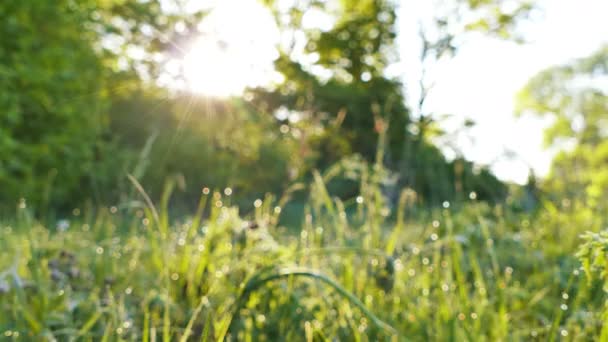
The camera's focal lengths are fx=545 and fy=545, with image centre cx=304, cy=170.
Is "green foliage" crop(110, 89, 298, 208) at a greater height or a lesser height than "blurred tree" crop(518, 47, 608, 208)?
lesser

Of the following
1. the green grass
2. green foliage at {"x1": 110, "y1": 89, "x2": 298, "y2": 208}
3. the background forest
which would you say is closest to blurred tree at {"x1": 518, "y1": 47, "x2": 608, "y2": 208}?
the background forest

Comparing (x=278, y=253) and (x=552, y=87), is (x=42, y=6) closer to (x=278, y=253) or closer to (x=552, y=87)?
(x=278, y=253)

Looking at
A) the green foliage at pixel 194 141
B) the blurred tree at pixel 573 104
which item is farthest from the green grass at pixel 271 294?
the blurred tree at pixel 573 104

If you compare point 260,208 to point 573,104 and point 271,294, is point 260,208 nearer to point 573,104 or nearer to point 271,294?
point 271,294

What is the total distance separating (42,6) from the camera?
6.89 m

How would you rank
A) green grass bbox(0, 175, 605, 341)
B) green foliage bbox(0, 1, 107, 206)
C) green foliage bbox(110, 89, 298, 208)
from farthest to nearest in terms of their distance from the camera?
green foliage bbox(110, 89, 298, 208), green foliage bbox(0, 1, 107, 206), green grass bbox(0, 175, 605, 341)

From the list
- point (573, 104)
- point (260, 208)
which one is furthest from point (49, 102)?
point (573, 104)

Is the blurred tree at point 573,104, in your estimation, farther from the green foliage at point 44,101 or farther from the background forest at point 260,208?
the green foliage at point 44,101

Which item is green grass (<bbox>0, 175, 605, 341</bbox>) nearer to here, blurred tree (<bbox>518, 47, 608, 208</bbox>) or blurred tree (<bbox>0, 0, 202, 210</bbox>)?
blurred tree (<bbox>0, 0, 202, 210</bbox>)

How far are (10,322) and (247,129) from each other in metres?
7.13

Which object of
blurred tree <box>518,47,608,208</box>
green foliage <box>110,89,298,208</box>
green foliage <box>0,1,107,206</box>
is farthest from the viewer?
blurred tree <box>518,47,608,208</box>

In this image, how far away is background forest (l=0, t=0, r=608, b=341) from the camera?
6.01 ft

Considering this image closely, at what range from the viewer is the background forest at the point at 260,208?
6.01 ft

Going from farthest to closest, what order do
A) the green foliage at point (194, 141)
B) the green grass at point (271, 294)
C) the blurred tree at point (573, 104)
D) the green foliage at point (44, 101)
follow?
the blurred tree at point (573, 104) → the green foliage at point (194, 141) → the green foliage at point (44, 101) → the green grass at point (271, 294)
